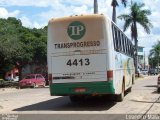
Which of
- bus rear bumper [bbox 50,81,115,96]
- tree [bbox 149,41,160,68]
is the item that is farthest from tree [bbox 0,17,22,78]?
tree [bbox 149,41,160,68]

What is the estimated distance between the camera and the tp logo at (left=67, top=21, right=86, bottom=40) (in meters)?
18.3

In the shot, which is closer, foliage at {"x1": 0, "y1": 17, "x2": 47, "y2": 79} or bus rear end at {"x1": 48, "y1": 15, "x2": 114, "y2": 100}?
bus rear end at {"x1": 48, "y1": 15, "x2": 114, "y2": 100}

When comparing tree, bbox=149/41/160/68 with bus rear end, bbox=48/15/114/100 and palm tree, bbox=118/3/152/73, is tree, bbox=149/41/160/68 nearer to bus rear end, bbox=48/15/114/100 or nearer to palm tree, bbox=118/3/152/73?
palm tree, bbox=118/3/152/73

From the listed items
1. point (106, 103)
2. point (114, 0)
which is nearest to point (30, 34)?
point (114, 0)

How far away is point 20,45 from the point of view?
5072 centimetres

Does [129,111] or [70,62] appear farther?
[70,62]

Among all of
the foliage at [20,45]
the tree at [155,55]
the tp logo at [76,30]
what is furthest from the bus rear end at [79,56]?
the tree at [155,55]

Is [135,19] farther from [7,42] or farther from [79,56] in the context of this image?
[79,56]

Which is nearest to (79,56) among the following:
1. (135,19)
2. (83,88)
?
(83,88)

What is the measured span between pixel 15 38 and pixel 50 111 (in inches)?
1225

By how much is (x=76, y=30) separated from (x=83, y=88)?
242 centimetres

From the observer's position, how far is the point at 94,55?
18125 millimetres

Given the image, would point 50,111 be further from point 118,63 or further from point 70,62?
point 118,63

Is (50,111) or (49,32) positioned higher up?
(49,32)
